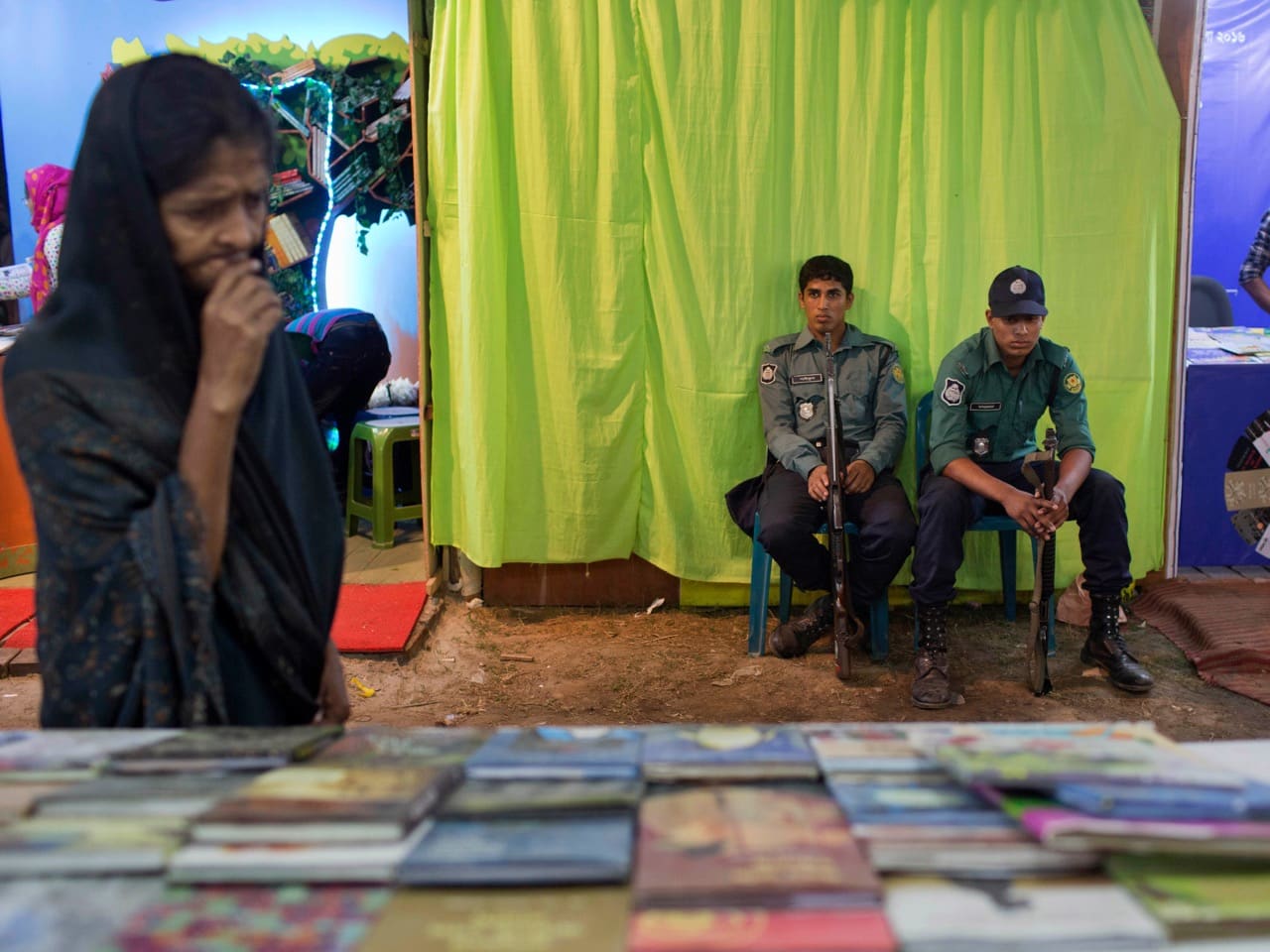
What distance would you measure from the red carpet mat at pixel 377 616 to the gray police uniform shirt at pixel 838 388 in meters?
1.63

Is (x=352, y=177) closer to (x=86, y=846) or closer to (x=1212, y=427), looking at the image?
(x=1212, y=427)

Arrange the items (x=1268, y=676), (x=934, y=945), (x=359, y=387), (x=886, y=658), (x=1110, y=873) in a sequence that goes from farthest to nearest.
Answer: (x=359, y=387) → (x=886, y=658) → (x=1268, y=676) → (x=1110, y=873) → (x=934, y=945)

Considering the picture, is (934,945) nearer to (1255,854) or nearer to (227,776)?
(1255,854)

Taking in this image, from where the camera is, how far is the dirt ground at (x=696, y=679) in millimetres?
3518

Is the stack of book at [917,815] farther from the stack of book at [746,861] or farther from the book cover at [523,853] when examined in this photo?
the book cover at [523,853]

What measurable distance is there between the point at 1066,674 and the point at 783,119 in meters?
2.38

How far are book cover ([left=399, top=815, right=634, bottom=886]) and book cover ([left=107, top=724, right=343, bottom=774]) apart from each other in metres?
0.27

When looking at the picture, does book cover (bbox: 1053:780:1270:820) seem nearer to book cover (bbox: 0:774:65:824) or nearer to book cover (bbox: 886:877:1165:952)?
book cover (bbox: 886:877:1165:952)

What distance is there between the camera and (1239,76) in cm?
483

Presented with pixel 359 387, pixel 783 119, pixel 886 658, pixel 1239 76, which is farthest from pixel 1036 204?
pixel 359 387

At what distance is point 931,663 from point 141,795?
2988 millimetres

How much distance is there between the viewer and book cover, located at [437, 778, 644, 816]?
1.09 metres

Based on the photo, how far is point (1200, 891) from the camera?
934 millimetres

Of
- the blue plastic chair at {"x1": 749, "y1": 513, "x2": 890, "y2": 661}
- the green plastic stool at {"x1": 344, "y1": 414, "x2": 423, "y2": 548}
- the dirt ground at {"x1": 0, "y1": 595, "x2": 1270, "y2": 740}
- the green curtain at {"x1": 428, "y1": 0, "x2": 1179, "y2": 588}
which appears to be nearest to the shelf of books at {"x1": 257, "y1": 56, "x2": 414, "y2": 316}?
the green plastic stool at {"x1": 344, "y1": 414, "x2": 423, "y2": 548}
